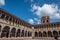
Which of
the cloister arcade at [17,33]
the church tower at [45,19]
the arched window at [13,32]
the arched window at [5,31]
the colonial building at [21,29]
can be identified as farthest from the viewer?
the church tower at [45,19]

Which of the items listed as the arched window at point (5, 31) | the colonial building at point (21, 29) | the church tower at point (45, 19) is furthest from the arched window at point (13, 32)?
the church tower at point (45, 19)

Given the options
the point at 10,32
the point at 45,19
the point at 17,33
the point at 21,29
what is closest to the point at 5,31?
the point at 10,32

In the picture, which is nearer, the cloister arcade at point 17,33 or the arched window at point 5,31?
the arched window at point 5,31

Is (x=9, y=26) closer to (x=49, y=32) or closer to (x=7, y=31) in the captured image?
(x=7, y=31)

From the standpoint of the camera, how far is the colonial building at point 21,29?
Result: 83.5 ft

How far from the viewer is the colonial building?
83.5 feet

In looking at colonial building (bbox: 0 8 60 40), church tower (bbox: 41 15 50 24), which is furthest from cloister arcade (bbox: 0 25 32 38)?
church tower (bbox: 41 15 50 24)

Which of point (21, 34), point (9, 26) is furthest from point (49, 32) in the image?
point (9, 26)

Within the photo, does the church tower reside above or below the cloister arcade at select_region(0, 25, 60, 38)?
above

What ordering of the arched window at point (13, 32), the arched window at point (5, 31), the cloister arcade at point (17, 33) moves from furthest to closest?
1. the arched window at point (13, 32)
2. the cloister arcade at point (17, 33)
3. the arched window at point (5, 31)

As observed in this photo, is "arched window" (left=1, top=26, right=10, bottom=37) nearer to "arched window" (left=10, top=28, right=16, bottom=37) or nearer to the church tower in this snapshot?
"arched window" (left=10, top=28, right=16, bottom=37)

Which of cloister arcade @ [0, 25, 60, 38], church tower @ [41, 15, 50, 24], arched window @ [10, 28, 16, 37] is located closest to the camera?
cloister arcade @ [0, 25, 60, 38]

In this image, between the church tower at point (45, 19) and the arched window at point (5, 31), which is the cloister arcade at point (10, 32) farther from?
the church tower at point (45, 19)

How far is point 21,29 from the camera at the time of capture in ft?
130
